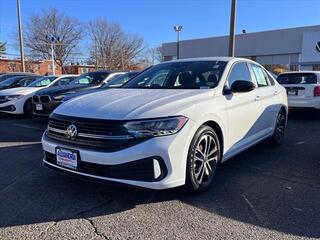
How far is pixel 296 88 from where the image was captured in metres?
10.0

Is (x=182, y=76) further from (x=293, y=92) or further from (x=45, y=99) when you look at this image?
(x=293, y=92)

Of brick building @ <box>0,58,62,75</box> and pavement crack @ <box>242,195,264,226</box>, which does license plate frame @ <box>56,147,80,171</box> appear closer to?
pavement crack @ <box>242,195,264,226</box>

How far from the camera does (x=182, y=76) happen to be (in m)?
5.04

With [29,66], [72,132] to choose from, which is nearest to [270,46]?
[72,132]

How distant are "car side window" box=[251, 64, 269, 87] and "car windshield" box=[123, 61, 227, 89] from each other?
98 cm

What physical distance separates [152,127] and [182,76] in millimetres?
1717

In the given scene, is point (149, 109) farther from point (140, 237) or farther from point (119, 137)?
point (140, 237)

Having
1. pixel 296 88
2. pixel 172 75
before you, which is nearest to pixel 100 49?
pixel 296 88

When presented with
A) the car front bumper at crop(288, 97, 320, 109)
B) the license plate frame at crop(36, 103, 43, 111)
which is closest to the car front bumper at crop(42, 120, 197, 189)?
the license plate frame at crop(36, 103, 43, 111)

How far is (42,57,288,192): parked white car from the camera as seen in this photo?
3475mm

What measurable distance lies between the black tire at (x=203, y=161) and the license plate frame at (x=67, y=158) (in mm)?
1158

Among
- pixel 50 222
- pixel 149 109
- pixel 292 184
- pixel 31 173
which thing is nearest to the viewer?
pixel 50 222

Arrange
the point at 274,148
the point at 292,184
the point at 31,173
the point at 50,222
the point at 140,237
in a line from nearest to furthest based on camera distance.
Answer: the point at 140,237
the point at 50,222
the point at 292,184
the point at 31,173
the point at 274,148

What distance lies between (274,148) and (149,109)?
362 centimetres
